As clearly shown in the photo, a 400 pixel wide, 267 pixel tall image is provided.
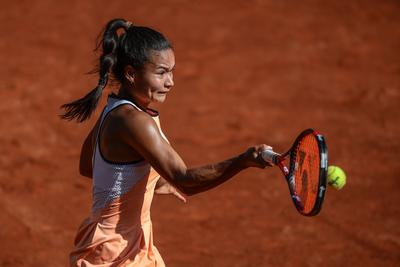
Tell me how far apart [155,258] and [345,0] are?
9167 millimetres

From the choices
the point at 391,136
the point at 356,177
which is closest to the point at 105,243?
the point at 356,177

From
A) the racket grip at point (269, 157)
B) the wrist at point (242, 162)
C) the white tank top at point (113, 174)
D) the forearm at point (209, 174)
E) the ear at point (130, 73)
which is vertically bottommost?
the white tank top at point (113, 174)

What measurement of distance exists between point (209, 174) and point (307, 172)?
47 centimetres

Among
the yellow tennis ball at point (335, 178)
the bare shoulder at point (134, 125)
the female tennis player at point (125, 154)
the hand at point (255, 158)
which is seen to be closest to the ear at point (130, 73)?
the female tennis player at point (125, 154)

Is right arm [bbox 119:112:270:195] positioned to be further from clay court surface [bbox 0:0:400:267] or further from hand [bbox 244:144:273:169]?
clay court surface [bbox 0:0:400:267]

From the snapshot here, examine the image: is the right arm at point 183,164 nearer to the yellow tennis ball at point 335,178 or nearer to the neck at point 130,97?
the neck at point 130,97

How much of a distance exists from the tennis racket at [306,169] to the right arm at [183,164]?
8 centimetres

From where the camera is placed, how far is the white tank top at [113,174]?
3223mm

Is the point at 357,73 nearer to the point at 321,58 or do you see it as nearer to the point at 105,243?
the point at 321,58

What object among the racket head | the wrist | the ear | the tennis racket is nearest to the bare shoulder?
the ear

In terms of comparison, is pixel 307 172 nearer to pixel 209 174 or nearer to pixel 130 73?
pixel 209 174

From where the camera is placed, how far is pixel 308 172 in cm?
320

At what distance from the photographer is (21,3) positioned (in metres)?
11.2

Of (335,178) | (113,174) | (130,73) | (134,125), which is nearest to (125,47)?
(130,73)
